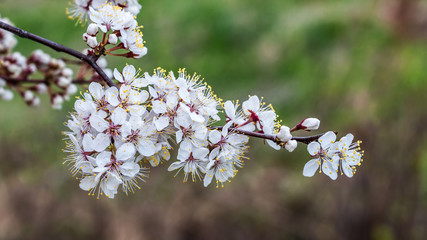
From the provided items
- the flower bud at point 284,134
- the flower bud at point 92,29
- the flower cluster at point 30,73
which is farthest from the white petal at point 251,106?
the flower cluster at point 30,73

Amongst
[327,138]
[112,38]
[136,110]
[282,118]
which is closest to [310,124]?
[327,138]

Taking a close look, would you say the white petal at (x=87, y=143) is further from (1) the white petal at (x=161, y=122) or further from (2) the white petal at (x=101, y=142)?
(1) the white petal at (x=161, y=122)

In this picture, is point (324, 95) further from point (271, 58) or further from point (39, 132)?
point (39, 132)

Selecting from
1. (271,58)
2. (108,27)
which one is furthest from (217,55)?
(108,27)

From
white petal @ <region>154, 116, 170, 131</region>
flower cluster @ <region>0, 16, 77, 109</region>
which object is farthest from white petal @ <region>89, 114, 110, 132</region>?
flower cluster @ <region>0, 16, 77, 109</region>

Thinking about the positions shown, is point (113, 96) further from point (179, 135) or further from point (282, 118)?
point (282, 118)

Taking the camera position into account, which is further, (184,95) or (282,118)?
(282,118)
